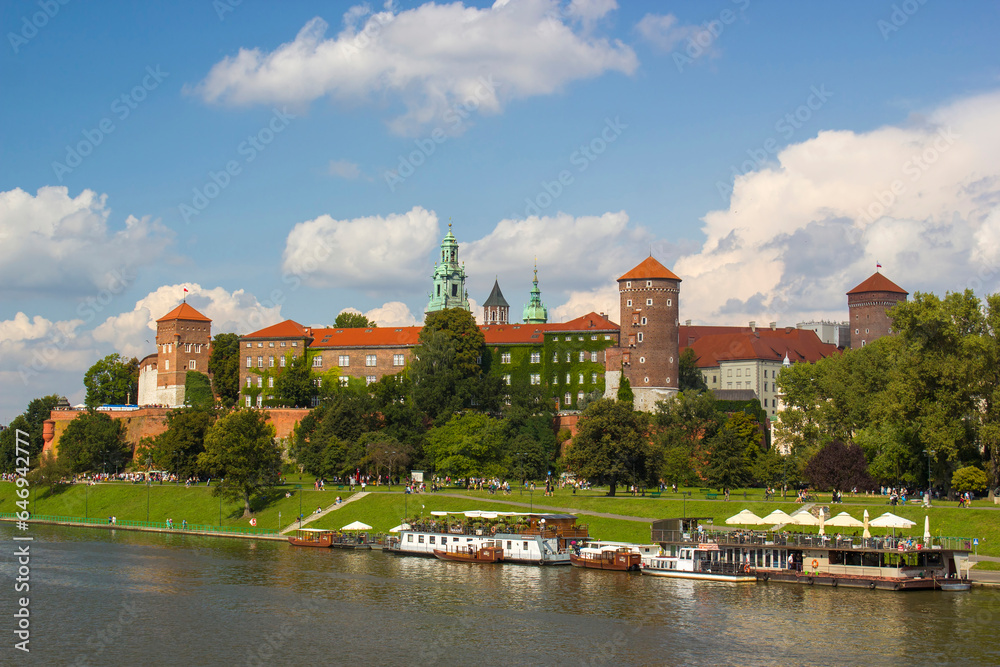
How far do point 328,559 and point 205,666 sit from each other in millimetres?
24807

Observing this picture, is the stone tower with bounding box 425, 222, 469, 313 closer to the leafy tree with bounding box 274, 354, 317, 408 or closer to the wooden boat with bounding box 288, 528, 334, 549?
the leafy tree with bounding box 274, 354, 317, 408

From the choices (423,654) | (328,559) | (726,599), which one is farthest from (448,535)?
(423,654)

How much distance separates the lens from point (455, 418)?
9200 cm

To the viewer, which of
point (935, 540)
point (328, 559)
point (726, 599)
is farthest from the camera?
point (328, 559)

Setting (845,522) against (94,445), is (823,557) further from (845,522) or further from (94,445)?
(94,445)

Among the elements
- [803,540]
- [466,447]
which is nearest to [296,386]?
[466,447]

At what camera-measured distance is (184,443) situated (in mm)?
92188

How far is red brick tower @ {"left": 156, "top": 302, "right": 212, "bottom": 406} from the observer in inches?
4764

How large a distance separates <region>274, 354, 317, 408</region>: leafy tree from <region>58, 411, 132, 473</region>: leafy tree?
635 inches

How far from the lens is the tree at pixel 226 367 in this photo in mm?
120188

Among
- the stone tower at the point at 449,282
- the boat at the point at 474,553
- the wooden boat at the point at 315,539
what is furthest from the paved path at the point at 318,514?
the stone tower at the point at 449,282

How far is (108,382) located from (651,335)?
69126 mm

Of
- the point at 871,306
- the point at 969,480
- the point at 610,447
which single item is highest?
the point at 871,306

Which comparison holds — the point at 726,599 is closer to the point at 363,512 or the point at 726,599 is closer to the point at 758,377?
the point at 363,512
